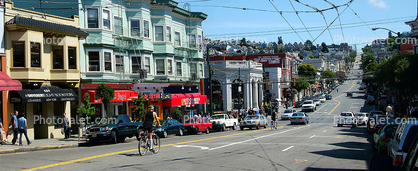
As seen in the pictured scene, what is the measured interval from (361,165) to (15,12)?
20890 millimetres

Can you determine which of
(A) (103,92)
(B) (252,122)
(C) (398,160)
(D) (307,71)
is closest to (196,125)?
(B) (252,122)

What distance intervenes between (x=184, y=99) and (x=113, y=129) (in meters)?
16.9

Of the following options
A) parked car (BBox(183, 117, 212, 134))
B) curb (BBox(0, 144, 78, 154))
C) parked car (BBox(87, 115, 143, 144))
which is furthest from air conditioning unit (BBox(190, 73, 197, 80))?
curb (BBox(0, 144, 78, 154))

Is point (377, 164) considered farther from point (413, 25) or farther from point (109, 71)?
point (413, 25)

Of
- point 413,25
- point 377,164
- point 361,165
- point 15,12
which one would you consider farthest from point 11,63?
point 413,25

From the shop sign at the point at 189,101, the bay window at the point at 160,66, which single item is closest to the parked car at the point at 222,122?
the shop sign at the point at 189,101

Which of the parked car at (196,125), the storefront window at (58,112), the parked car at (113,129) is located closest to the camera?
the parked car at (113,129)

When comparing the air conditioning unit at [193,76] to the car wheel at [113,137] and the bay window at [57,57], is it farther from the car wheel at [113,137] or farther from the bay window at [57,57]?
the car wheel at [113,137]

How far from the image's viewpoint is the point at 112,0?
30266 mm

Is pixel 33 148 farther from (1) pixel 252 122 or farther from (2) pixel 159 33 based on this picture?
(1) pixel 252 122

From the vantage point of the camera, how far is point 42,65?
938 inches

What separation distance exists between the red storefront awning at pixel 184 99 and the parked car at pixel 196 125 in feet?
20.3

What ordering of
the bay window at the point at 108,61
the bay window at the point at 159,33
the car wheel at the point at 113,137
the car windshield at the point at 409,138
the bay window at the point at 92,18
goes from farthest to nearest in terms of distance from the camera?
the bay window at the point at 159,33 → the bay window at the point at 108,61 → the bay window at the point at 92,18 → the car wheel at the point at 113,137 → the car windshield at the point at 409,138

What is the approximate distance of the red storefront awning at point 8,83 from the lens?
67.5 feet
